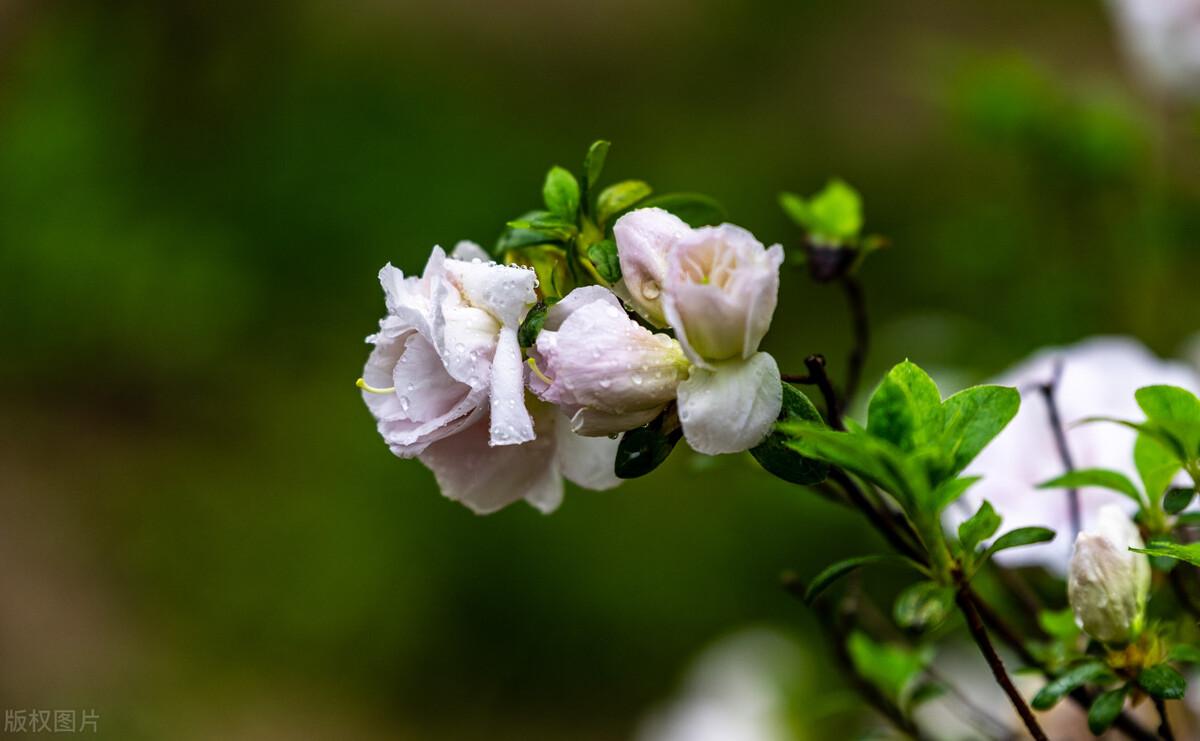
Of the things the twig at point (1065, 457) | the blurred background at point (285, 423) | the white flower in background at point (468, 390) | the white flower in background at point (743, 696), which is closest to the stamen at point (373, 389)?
the white flower in background at point (468, 390)

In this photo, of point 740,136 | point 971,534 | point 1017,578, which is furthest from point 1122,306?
point 740,136

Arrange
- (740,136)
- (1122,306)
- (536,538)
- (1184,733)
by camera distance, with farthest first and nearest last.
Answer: (740,136), (536,538), (1122,306), (1184,733)

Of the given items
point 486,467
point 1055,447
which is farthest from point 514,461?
point 1055,447

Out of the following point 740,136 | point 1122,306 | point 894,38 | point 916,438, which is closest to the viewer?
point 916,438

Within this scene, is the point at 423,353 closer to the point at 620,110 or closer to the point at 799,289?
the point at 799,289

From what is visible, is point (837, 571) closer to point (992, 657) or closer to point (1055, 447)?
point (992, 657)

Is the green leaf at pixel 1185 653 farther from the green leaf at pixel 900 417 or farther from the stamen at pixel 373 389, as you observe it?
the stamen at pixel 373 389
